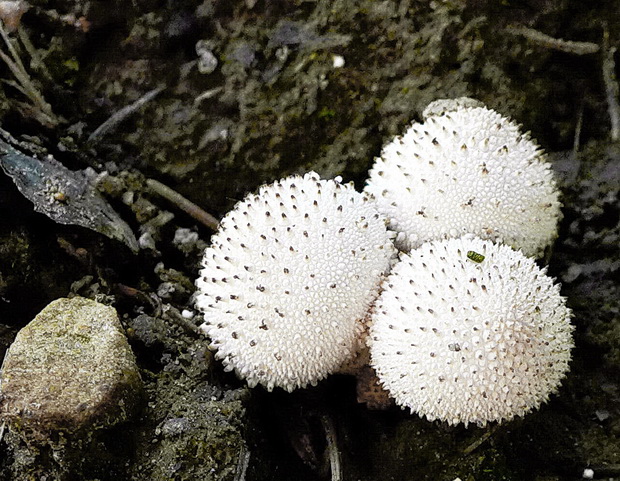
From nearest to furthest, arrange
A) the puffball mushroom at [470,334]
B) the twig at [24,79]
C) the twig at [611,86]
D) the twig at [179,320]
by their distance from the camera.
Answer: the puffball mushroom at [470,334]
the twig at [179,320]
the twig at [24,79]
the twig at [611,86]

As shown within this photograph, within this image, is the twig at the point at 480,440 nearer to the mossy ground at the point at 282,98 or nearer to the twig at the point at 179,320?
the mossy ground at the point at 282,98

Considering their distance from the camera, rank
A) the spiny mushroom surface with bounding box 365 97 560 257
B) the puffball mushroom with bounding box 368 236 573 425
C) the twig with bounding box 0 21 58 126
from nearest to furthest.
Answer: the puffball mushroom with bounding box 368 236 573 425
the spiny mushroom surface with bounding box 365 97 560 257
the twig with bounding box 0 21 58 126

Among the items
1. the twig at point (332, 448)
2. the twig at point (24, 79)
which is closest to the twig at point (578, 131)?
the twig at point (332, 448)

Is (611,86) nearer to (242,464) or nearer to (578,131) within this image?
(578,131)

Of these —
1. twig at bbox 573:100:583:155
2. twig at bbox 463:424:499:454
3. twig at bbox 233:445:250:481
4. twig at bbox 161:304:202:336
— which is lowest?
twig at bbox 463:424:499:454

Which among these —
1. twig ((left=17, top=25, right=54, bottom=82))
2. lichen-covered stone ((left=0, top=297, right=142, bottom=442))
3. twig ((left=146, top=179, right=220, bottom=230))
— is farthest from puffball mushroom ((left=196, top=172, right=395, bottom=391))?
twig ((left=17, top=25, right=54, bottom=82))

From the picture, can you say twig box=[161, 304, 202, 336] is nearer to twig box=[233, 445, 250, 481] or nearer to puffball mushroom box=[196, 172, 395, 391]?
puffball mushroom box=[196, 172, 395, 391]

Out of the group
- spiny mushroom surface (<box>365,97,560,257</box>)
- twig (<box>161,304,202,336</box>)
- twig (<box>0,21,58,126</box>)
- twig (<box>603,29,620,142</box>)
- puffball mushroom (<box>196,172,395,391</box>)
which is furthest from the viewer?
twig (<box>603,29,620,142</box>)

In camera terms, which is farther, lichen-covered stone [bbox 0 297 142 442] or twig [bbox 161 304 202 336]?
twig [bbox 161 304 202 336]

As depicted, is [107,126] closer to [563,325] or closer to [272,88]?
[272,88]
